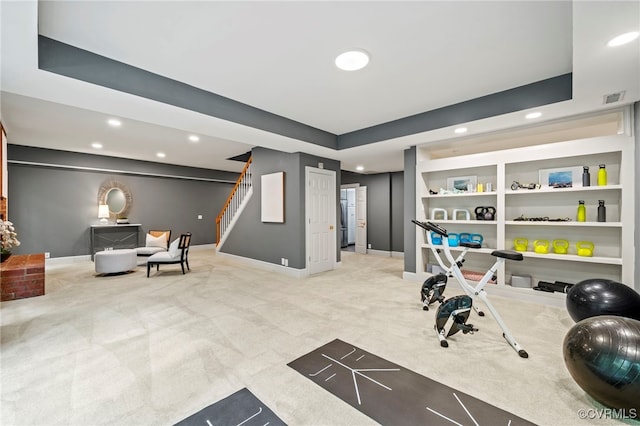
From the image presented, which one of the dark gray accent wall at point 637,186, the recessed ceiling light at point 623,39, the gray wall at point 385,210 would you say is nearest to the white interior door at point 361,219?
the gray wall at point 385,210

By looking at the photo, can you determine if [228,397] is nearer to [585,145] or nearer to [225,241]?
[585,145]

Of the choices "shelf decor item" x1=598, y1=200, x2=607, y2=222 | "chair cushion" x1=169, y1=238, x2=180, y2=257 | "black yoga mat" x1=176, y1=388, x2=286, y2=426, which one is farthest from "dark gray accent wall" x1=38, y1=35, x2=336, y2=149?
"shelf decor item" x1=598, y1=200, x2=607, y2=222

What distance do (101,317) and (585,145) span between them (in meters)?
6.35

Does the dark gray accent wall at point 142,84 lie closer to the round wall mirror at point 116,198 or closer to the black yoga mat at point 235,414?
the black yoga mat at point 235,414

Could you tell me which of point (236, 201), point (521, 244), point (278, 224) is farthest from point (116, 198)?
point (521, 244)

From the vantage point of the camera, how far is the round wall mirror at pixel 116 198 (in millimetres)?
7323

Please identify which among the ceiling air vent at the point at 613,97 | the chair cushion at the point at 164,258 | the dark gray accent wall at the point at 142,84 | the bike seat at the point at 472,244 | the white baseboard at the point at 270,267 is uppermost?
the dark gray accent wall at the point at 142,84

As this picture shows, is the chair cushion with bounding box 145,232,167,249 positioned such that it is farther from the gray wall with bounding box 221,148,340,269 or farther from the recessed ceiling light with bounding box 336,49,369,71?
the recessed ceiling light with bounding box 336,49,369,71

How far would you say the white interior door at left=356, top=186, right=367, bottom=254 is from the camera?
8486mm

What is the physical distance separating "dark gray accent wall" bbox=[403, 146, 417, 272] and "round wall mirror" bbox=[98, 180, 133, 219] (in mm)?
7633

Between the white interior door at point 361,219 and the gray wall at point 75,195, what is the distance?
5.33 metres

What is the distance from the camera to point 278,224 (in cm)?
582

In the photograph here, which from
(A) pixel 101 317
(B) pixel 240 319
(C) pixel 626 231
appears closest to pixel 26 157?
(A) pixel 101 317

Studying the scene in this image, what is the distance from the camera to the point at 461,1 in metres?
1.86
